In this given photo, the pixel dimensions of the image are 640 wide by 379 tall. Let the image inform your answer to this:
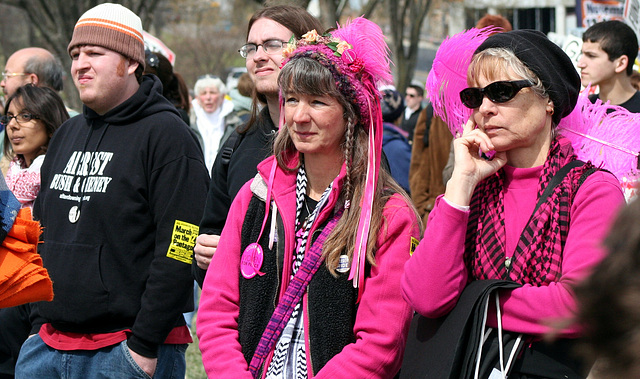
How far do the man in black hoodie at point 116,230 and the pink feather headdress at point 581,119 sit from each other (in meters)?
1.38

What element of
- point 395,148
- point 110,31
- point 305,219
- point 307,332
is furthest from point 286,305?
point 395,148

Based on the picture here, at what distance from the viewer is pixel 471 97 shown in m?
2.77

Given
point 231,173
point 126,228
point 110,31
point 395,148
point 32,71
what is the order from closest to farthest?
point 231,173, point 126,228, point 110,31, point 32,71, point 395,148

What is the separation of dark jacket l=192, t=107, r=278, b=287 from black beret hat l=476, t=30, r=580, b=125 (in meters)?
1.17

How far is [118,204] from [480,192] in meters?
1.72

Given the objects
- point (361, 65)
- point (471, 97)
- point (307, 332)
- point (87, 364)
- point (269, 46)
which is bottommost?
point (87, 364)

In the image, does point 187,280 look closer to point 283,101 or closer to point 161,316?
point 161,316

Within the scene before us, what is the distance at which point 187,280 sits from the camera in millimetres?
3744

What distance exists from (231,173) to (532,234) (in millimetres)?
1486

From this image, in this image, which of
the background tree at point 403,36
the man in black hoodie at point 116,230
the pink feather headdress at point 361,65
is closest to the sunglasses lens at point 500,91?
the pink feather headdress at point 361,65

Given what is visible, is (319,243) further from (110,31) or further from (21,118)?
(21,118)

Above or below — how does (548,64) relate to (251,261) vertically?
above

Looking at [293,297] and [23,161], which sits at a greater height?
[23,161]

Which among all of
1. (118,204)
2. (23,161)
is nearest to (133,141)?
(118,204)
